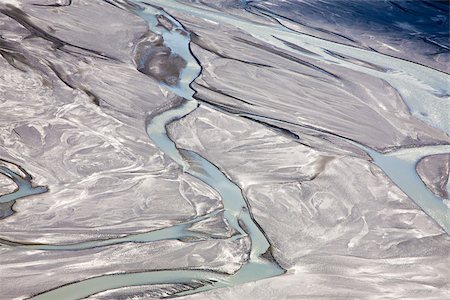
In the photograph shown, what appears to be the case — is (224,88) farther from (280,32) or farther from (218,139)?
(280,32)

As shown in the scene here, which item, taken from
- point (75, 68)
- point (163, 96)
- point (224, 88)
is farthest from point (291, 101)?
point (75, 68)

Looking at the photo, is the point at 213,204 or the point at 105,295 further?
the point at 213,204

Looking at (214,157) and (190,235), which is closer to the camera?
(190,235)

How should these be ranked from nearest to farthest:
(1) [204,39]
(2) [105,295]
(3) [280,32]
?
(2) [105,295], (1) [204,39], (3) [280,32]

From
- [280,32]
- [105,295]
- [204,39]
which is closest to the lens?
[105,295]

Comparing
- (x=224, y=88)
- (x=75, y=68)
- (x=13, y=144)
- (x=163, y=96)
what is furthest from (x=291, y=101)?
(x=13, y=144)

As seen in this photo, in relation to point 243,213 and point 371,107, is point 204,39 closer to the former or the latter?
point 371,107

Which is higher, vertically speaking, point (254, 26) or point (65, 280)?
point (254, 26)
